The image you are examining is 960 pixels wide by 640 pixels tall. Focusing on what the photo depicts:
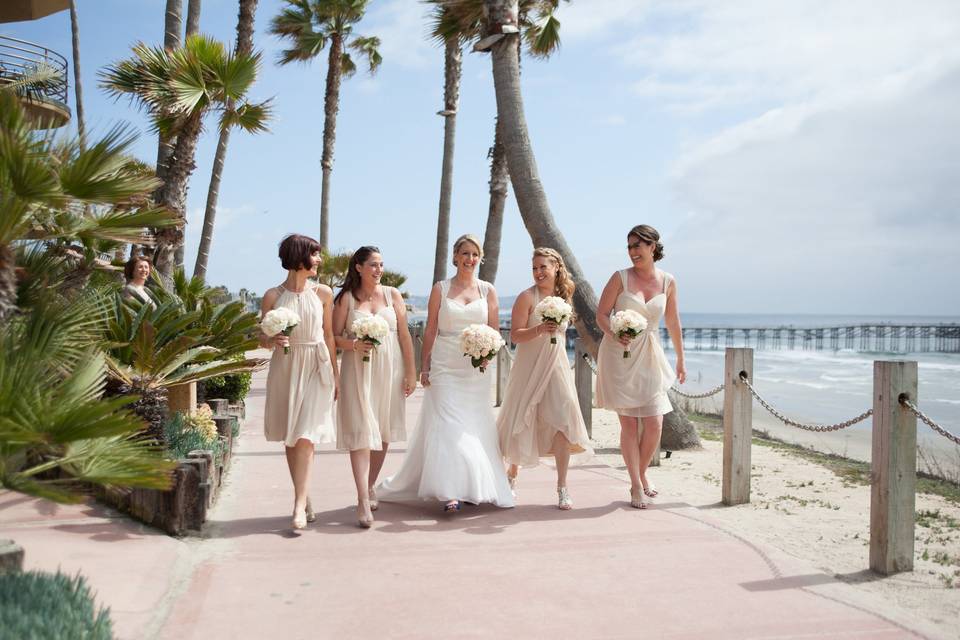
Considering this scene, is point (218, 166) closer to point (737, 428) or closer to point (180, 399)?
point (180, 399)

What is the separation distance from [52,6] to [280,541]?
14.2 m

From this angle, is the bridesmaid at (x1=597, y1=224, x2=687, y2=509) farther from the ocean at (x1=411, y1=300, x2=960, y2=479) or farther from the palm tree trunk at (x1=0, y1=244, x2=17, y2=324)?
the ocean at (x1=411, y1=300, x2=960, y2=479)

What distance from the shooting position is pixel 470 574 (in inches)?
186

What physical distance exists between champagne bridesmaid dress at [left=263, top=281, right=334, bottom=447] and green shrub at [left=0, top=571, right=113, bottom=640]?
8.01 feet

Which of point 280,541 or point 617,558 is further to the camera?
point 280,541

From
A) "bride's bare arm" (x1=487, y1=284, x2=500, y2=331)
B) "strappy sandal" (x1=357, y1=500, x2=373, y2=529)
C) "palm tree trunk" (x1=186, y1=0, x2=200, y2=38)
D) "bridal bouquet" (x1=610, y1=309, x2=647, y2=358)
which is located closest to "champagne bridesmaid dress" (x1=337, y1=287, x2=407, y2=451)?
"strappy sandal" (x1=357, y1=500, x2=373, y2=529)

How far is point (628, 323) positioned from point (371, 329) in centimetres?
200

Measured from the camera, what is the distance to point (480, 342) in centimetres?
603

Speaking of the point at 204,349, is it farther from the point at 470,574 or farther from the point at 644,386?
the point at 644,386

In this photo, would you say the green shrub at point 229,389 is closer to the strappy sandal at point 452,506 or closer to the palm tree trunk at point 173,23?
the palm tree trunk at point 173,23

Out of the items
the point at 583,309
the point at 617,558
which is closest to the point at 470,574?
the point at 617,558

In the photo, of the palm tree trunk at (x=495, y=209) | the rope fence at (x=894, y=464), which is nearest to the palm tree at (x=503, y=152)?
the palm tree trunk at (x=495, y=209)

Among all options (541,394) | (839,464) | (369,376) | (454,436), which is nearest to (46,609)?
(369,376)

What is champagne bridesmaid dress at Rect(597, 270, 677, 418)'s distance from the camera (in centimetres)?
661
